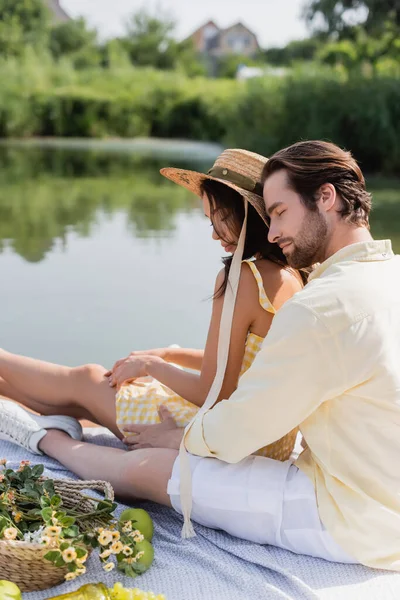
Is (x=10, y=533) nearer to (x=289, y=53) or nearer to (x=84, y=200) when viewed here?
(x=84, y=200)

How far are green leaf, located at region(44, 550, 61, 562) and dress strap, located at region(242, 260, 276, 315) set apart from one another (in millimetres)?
876

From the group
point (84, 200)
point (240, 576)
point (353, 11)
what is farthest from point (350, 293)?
point (353, 11)

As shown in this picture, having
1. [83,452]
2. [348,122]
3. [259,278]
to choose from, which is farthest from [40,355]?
[348,122]

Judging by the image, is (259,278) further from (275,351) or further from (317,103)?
(317,103)

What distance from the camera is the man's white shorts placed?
202 cm

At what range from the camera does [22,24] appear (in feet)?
137

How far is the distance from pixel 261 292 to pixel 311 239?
0.33m

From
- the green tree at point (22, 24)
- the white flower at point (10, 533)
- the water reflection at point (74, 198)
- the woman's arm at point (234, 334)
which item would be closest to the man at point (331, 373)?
the woman's arm at point (234, 334)

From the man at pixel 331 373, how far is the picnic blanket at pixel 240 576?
5cm

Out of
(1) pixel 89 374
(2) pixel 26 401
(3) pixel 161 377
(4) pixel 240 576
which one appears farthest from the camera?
(2) pixel 26 401

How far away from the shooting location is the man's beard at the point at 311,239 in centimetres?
204

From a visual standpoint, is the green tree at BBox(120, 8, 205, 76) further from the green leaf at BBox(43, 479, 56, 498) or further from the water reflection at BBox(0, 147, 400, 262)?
the green leaf at BBox(43, 479, 56, 498)

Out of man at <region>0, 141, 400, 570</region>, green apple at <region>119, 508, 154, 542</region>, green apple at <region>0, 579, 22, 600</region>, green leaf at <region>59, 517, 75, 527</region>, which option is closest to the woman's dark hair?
man at <region>0, 141, 400, 570</region>

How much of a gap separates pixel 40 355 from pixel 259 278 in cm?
250
